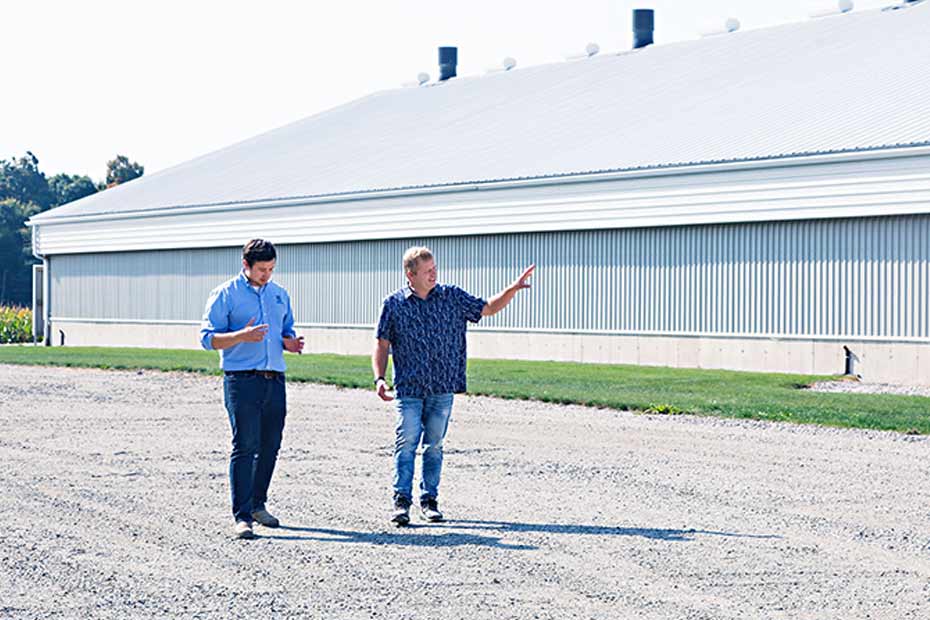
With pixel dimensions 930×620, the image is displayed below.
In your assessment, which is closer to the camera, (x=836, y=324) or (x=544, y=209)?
(x=836, y=324)

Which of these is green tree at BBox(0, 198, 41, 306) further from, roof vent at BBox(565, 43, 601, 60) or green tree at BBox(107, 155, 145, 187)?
roof vent at BBox(565, 43, 601, 60)

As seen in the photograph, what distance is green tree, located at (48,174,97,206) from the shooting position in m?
109

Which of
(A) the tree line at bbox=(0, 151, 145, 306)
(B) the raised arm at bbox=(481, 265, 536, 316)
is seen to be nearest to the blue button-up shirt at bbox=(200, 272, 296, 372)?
(B) the raised arm at bbox=(481, 265, 536, 316)

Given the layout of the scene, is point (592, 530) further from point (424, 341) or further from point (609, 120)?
point (609, 120)

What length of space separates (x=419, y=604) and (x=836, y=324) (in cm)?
2196

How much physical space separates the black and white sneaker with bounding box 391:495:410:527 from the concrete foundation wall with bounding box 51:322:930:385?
18.5 meters

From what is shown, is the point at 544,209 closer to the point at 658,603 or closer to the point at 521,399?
the point at 521,399

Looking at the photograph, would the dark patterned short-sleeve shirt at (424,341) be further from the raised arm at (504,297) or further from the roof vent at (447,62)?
the roof vent at (447,62)

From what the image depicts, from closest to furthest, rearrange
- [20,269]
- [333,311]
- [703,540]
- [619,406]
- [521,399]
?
[703,540] → [619,406] → [521,399] → [333,311] → [20,269]

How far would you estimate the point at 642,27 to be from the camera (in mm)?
48750

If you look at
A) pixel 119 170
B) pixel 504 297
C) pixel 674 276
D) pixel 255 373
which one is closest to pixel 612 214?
pixel 674 276

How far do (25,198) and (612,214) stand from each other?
277 ft

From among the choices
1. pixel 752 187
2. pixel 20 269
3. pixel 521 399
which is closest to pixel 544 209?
pixel 752 187

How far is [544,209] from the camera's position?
3491 cm
